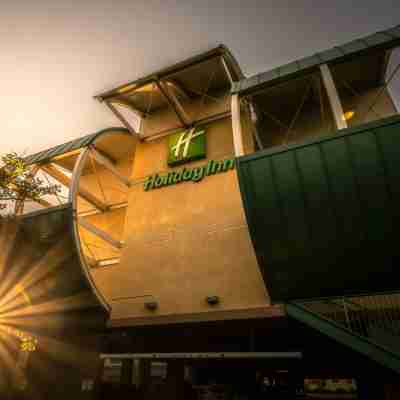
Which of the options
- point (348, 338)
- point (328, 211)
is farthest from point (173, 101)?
point (348, 338)

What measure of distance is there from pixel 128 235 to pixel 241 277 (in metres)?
6.83

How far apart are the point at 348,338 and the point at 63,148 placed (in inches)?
640

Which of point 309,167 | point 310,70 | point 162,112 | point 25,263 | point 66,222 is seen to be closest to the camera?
point 309,167

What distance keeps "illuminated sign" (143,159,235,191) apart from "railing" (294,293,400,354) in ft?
25.9

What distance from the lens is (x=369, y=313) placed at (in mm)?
9156

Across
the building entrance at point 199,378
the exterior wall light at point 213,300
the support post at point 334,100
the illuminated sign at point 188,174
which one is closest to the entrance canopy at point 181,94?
the illuminated sign at point 188,174

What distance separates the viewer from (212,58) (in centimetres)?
1705

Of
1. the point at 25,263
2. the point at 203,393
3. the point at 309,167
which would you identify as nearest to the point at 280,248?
the point at 309,167

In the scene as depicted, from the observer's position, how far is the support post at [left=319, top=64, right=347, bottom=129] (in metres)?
10.2

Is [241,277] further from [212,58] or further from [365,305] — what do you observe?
[212,58]

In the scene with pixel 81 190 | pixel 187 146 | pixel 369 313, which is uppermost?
pixel 187 146

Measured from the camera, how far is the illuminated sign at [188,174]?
15.7m

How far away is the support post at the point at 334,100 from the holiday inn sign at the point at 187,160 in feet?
19.5

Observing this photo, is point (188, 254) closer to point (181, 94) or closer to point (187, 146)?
point (187, 146)
